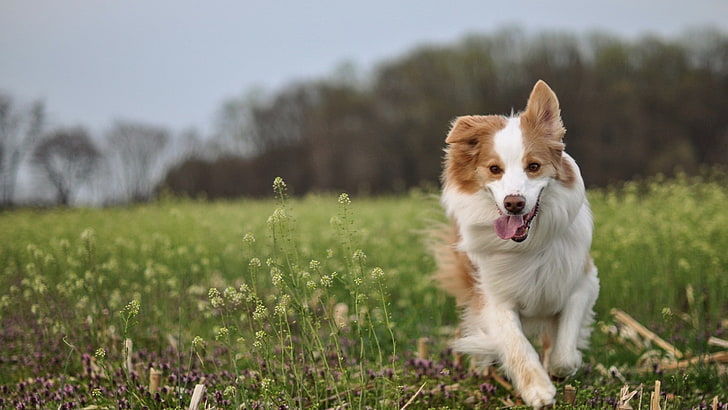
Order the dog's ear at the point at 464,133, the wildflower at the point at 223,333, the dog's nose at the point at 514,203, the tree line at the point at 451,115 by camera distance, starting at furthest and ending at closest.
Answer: the tree line at the point at 451,115 < the dog's ear at the point at 464,133 < the dog's nose at the point at 514,203 < the wildflower at the point at 223,333

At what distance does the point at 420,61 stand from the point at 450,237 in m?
31.5

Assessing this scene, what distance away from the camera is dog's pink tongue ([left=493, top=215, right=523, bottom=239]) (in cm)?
375

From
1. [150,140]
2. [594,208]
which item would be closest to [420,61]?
[150,140]

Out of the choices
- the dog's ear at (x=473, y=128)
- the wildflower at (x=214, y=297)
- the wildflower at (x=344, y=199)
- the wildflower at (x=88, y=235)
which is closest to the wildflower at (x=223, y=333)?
the wildflower at (x=214, y=297)

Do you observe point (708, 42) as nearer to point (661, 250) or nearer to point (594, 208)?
point (594, 208)

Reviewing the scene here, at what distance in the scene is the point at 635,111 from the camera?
27891 millimetres

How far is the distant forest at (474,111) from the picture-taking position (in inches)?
1065

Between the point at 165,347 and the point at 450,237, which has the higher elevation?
the point at 450,237

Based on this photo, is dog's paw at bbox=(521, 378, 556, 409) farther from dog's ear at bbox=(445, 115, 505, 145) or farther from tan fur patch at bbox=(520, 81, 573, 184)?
dog's ear at bbox=(445, 115, 505, 145)

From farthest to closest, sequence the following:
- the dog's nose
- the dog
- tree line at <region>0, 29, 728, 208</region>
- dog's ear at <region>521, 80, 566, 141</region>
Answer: tree line at <region>0, 29, 728, 208</region>, dog's ear at <region>521, 80, 566, 141</region>, the dog, the dog's nose

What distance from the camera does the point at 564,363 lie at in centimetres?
413

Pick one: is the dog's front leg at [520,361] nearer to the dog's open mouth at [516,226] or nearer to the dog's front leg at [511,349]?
the dog's front leg at [511,349]

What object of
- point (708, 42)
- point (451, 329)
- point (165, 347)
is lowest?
point (451, 329)

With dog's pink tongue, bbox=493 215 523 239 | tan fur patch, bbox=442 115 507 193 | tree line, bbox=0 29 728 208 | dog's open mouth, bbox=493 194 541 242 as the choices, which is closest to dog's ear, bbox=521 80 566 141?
tan fur patch, bbox=442 115 507 193
